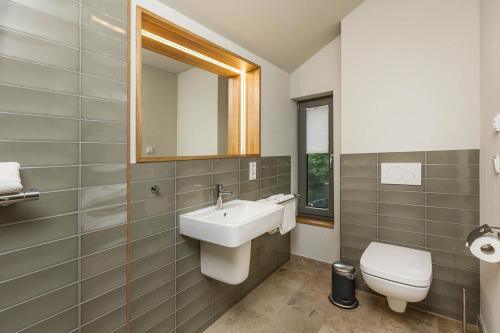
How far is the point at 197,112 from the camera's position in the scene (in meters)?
2.13

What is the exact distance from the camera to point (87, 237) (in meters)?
1.17

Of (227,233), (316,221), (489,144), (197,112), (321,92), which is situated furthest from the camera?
(316,221)

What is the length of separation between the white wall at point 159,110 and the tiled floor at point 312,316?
4.53ft

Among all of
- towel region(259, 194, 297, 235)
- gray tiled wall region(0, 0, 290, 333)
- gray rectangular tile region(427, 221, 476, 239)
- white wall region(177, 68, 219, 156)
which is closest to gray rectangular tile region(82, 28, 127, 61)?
gray tiled wall region(0, 0, 290, 333)

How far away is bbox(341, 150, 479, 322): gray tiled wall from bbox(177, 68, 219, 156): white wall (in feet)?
Answer: 4.34

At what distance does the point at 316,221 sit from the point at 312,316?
42.6 inches

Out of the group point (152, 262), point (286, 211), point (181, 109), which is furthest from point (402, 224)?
point (181, 109)

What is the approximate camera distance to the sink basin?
138 centimetres

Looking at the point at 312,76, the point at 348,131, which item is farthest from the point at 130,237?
the point at 312,76

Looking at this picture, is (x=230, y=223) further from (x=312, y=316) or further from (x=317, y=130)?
(x=317, y=130)

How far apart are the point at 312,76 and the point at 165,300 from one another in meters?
2.49

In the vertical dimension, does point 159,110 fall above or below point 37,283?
above

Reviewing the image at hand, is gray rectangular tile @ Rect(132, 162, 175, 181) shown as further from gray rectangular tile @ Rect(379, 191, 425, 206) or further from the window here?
the window

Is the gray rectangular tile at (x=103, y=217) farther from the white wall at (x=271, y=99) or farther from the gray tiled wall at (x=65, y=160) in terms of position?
the white wall at (x=271, y=99)
